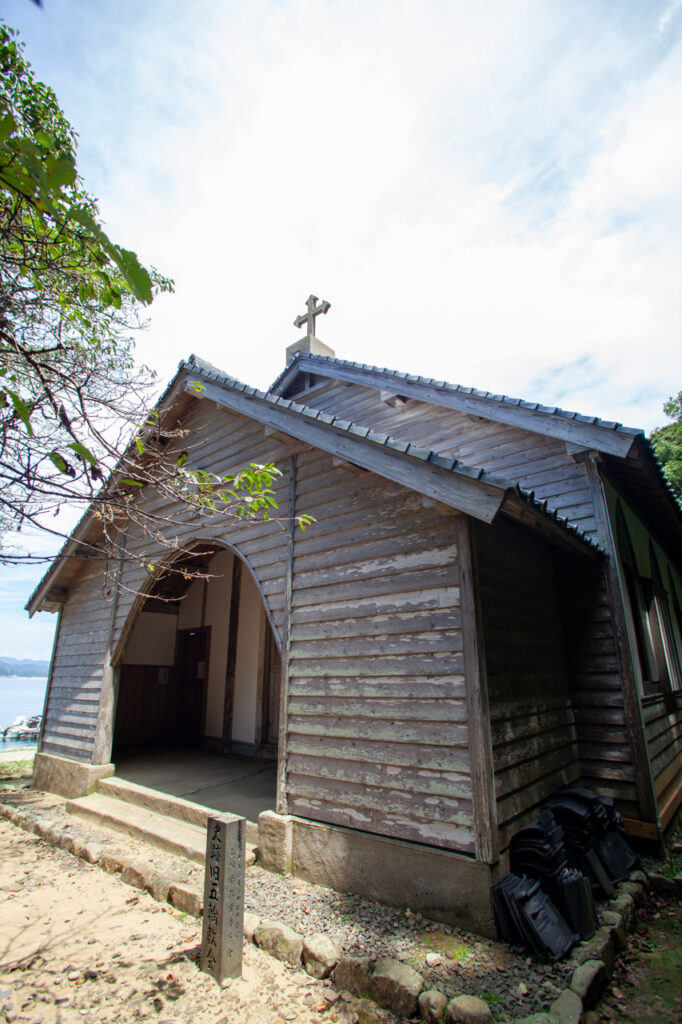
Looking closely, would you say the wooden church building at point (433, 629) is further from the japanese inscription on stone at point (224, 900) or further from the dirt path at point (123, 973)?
the japanese inscription on stone at point (224, 900)

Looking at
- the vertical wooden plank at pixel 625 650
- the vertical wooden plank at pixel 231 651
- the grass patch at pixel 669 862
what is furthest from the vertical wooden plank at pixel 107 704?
the grass patch at pixel 669 862

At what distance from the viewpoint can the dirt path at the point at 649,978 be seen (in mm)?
2889

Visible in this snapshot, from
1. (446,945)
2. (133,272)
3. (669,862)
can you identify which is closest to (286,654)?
(446,945)

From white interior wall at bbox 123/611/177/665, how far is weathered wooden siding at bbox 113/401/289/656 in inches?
112

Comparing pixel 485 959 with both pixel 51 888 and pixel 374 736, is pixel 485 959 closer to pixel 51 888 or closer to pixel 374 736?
pixel 374 736

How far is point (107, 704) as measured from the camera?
26.5 ft

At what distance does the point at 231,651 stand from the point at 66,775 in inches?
130

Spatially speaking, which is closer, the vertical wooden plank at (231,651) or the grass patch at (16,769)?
the vertical wooden plank at (231,651)

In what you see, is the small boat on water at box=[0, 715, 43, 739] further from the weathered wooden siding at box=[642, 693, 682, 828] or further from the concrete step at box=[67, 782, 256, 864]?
the weathered wooden siding at box=[642, 693, 682, 828]

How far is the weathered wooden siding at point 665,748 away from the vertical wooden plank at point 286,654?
397 centimetres

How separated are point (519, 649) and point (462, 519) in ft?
4.98

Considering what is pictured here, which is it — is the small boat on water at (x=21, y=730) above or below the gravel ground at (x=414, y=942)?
below

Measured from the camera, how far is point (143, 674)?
1089cm

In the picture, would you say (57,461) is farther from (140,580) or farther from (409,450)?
(140,580)
